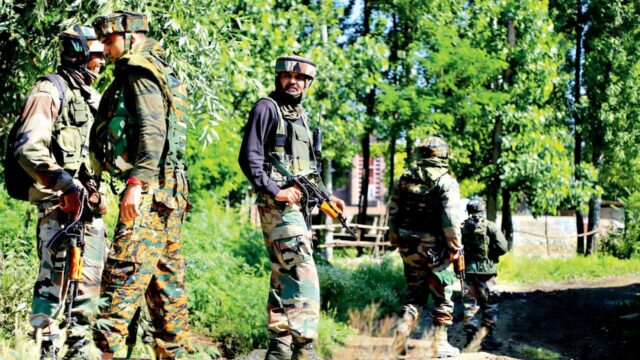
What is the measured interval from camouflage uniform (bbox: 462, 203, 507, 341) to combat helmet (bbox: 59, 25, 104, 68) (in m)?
5.73

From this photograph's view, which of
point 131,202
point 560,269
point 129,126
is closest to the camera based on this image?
point 131,202

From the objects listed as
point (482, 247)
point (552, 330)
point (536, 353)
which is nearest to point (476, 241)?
point (482, 247)

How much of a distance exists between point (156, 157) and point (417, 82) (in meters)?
18.3

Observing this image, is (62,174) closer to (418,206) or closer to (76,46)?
(76,46)

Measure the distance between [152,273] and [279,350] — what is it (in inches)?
46.7

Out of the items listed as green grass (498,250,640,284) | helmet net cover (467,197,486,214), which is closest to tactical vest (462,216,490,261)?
helmet net cover (467,197,486,214)

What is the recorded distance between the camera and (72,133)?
190 inches

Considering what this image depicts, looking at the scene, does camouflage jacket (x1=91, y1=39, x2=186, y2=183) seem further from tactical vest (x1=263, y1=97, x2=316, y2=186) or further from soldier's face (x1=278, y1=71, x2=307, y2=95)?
soldier's face (x1=278, y1=71, x2=307, y2=95)

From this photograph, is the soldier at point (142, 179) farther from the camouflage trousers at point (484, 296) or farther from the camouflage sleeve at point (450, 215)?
the camouflage trousers at point (484, 296)

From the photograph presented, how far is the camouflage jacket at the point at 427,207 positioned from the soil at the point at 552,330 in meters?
0.98

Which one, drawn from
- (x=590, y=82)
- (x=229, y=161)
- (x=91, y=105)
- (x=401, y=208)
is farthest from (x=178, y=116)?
(x=590, y=82)

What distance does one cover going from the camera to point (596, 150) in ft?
81.9

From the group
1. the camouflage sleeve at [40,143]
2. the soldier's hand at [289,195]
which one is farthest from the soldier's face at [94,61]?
the soldier's hand at [289,195]

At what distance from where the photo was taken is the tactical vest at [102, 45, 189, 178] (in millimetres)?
4320
